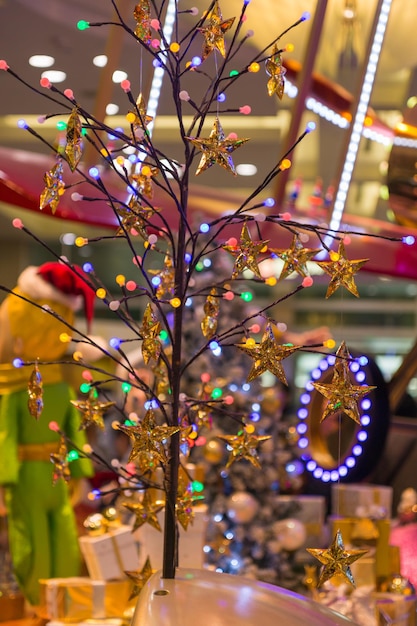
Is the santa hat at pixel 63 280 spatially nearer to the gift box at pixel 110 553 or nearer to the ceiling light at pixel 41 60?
the gift box at pixel 110 553

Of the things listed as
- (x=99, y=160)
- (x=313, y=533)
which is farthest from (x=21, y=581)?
(x=99, y=160)

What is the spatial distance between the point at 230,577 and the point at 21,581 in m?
2.57

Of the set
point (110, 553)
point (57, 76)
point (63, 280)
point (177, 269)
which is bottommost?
point (110, 553)

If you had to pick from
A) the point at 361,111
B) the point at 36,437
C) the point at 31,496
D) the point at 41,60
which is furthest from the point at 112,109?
the point at 31,496

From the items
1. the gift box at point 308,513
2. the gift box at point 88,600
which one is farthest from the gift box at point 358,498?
the gift box at point 88,600

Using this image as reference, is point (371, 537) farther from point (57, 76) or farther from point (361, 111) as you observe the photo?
point (57, 76)

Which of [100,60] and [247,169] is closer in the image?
[100,60]

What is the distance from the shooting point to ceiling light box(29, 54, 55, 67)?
5.28 m

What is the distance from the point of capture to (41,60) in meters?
5.37

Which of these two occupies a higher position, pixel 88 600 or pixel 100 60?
pixel 100 60

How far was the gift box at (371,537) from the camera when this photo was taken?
3955mm

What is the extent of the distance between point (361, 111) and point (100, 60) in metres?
1.54

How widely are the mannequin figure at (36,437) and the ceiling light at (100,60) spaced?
4.91 ft

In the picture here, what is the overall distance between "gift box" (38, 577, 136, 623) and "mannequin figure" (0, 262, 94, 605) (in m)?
0.76
